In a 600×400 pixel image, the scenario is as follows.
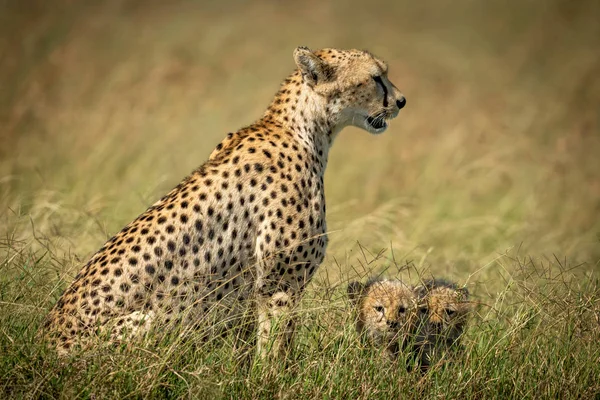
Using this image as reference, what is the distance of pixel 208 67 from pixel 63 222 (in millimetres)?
6101

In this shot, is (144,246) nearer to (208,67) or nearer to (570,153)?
(570,153)

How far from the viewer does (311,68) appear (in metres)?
4.36

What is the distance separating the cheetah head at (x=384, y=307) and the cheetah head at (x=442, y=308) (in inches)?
3.0

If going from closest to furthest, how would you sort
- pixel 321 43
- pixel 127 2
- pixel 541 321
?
pixel 541 321, pixel 321 43, pixel 127 2

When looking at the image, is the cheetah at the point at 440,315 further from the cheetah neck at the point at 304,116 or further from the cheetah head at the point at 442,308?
the cheetah neck at the point at 304,116

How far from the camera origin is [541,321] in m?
3.94

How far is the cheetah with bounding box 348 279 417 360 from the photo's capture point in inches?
158

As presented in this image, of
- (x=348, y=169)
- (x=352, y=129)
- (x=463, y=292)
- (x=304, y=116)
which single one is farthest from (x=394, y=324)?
(x=352, y=129)

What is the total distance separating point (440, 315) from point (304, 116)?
104 centimetres

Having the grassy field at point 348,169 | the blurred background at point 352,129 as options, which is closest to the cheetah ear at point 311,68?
the grassy field at point 348,169

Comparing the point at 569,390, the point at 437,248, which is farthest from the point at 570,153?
the point at 569,390

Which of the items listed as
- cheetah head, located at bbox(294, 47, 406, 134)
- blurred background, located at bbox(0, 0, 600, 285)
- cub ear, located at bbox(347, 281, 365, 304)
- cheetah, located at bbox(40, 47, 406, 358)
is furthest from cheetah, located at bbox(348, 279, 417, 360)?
cheetah head, located at bbox(294, 47, 406, 134)

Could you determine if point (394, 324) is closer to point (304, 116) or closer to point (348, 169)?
point (304, 116)

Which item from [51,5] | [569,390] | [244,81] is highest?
[51,5]
